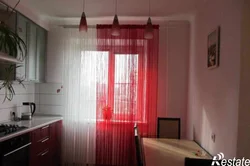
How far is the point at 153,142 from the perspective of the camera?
3.06 metres

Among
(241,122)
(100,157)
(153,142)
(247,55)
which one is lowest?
(100,157)

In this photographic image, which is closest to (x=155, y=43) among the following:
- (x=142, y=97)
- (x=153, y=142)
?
(x=142, y=97)

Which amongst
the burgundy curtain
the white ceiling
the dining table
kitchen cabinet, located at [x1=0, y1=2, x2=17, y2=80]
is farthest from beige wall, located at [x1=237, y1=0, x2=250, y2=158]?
kitchen cabinet, located at [x1=0, y1=2, x2=17, y2=80]

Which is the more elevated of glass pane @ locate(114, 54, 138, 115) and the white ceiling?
the white ceiling

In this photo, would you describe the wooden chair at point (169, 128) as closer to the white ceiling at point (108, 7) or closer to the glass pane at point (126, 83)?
the glass pane at point (126, 83)

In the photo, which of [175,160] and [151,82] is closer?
[175,160]

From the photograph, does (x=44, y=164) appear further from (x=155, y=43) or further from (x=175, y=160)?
(x=155, y=43)

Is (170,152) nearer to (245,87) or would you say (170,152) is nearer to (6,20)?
(245,87)

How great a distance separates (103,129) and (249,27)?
8.93ft

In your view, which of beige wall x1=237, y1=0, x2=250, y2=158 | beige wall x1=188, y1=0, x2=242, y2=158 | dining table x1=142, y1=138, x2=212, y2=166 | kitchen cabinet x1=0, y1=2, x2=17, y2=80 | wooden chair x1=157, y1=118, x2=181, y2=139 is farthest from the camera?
wooden chair x1=157, y1=118, x2=181, y2=139

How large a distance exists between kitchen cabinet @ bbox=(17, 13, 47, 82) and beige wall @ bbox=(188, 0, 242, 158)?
8.03 feet

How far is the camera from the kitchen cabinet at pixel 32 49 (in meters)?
3.13

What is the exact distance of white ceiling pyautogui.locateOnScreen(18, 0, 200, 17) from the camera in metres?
3.13

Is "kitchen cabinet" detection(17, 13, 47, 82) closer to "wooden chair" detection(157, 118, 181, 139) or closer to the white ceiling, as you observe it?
the white ceiling
